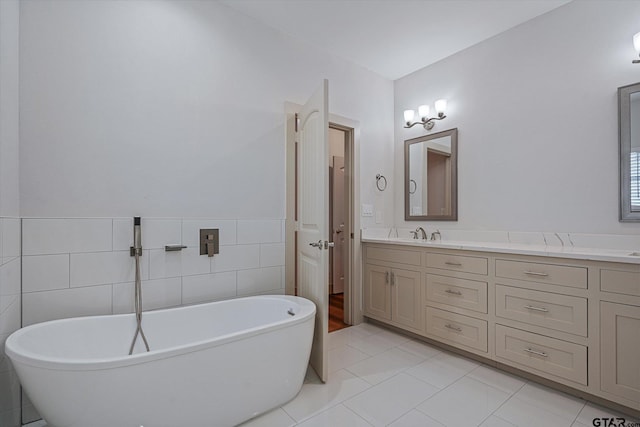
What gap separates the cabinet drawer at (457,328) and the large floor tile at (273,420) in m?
1.45

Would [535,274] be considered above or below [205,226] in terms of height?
below

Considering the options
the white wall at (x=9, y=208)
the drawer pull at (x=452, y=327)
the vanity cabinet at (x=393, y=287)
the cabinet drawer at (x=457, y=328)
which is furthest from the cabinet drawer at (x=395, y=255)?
the white wall at (x=9, y=208)

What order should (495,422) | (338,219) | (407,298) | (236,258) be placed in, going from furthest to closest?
(338,219) < (407,298) < (236,258) < (495,422)

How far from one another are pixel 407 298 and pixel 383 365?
2.26 feet

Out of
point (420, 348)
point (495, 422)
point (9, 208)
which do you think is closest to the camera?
point (9, 208)

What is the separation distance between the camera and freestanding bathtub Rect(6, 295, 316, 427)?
1.19 metres

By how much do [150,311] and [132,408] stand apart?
27.9 inches

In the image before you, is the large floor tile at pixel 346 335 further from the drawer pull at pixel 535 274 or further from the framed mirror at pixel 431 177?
the drawer pull at pixel 535 274

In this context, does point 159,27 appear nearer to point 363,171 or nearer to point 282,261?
point 282,261

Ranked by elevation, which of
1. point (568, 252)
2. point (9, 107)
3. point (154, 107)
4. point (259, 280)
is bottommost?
point (259, 280)

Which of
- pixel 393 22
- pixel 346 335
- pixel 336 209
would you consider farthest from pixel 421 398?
pixel 393 22

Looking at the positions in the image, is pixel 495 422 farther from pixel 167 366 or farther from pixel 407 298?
pixel 167 366

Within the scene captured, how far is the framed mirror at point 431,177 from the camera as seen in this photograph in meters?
2.98

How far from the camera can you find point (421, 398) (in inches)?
72.5
